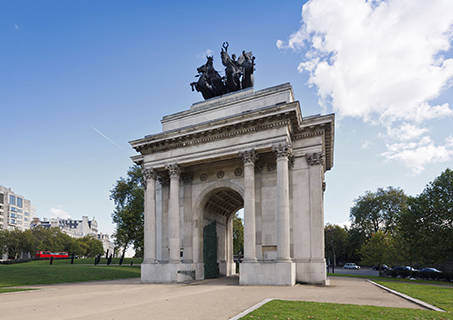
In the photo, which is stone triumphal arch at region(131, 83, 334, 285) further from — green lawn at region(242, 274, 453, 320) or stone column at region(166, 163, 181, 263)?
green lawn at region(242, 274, 453, 320)

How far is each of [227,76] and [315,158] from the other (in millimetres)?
12305

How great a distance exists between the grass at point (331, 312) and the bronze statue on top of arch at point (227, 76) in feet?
75.9

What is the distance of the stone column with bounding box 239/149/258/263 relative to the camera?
2344cm

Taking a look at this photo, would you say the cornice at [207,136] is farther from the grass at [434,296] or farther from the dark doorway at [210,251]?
the grass at [434,296]

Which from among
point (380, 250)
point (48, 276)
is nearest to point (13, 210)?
point (48, 276)

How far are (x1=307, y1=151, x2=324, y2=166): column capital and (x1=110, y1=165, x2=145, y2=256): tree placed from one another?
90.0 ft

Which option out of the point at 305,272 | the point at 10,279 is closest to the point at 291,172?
the point at 305,272

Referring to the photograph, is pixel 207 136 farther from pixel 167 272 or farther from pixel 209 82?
pixel 167 272

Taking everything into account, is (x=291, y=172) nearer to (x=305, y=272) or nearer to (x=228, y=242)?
(x=305, y=272)

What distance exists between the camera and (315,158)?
82.6 ft

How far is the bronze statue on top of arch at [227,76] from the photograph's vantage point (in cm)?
3131

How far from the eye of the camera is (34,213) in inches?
6727

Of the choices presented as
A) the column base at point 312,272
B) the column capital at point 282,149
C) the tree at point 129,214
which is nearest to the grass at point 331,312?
the column base at point 312,272

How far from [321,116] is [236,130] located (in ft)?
21.3
